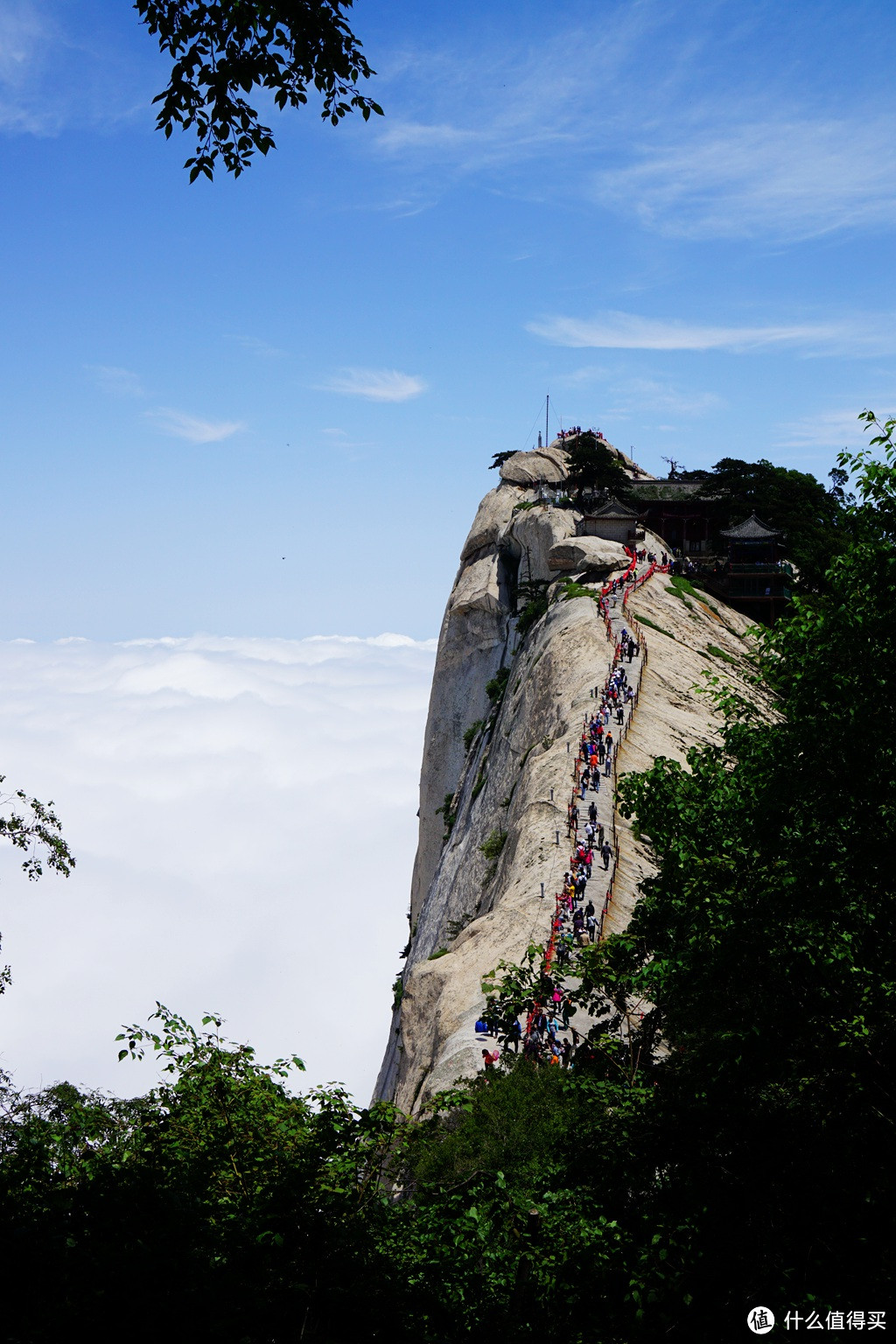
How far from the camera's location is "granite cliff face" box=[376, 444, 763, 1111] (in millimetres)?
24703

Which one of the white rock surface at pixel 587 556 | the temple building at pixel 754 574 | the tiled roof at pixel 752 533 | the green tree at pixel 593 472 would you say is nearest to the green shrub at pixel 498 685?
the white rock surface at pixel 587 556

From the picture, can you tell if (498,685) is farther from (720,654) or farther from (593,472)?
(593,472)

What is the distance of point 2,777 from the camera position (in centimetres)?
1728

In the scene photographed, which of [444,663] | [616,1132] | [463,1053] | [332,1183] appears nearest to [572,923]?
[463,1053]

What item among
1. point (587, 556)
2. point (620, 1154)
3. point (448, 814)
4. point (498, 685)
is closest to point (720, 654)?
point (587, 556)

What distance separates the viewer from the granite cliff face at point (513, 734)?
24.7 meters

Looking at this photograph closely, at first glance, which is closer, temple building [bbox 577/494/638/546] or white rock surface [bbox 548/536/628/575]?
white rock surface [bbox 548/536/628/575]

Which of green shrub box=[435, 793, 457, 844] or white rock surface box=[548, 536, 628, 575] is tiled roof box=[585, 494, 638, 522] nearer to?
white rock surface box=[548, 536, 628, 575]

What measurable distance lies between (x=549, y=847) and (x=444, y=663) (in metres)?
40.9

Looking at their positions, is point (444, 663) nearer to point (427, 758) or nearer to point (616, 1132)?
point (427, 758)

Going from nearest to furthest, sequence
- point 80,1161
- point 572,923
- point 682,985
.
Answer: point 80,1161
point 682,985
point 572,923

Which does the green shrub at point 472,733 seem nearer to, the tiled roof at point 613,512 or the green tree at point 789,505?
the tiled roof at point 613,512

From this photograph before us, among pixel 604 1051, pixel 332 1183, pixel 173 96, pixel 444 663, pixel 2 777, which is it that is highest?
pixel 444 663

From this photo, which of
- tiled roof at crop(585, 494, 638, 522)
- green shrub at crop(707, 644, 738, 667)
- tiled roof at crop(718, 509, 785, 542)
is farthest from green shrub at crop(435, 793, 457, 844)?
tiled roof at crop(718, 509, 785, 542)
